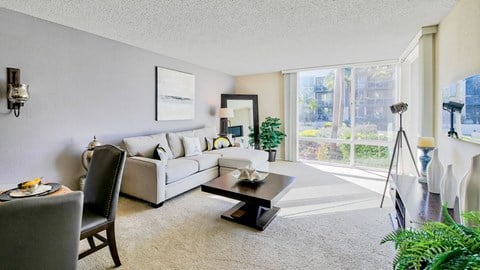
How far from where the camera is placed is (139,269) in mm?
1801

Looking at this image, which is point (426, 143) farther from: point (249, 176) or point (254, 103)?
point (254, 103)

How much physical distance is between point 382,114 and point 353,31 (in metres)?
2.59

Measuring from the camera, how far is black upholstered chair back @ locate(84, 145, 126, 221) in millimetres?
1756

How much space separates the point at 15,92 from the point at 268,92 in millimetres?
4845

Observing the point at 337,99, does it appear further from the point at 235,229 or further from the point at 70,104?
the point at 70,104

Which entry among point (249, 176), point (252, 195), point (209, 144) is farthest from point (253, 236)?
point (209, 144)

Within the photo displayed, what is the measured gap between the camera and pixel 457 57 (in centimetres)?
220

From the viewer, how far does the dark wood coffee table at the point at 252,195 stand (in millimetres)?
2293

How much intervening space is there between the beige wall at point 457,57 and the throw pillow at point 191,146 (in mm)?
3415

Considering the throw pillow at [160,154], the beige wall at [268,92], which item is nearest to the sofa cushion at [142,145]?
the throw pillow at [160,154]

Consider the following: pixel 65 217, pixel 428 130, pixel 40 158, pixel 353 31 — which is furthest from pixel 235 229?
pixel 353 31

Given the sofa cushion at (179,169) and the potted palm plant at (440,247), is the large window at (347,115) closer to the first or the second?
the sofa cushion at (179,169)

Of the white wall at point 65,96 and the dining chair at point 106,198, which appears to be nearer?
the dining chair at point 106,198

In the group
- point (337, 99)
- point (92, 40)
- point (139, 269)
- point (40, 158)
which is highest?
point (92, 40)
